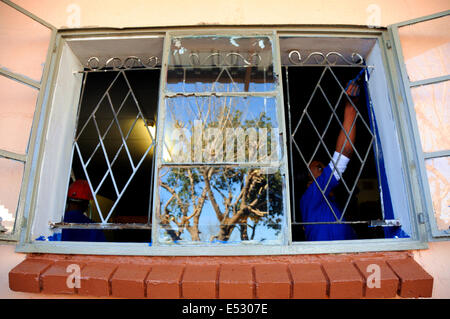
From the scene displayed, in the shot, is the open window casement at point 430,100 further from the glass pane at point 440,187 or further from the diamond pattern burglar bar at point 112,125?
the diamond pattern burglar bar at point 112,125

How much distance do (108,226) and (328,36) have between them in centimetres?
181

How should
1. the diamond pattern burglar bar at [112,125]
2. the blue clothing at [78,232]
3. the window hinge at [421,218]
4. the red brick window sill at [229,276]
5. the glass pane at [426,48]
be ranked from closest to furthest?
the red brick window sill at [229,276] → the window hinge at [421,218] → the glass pane at [426,48] → the diamond pattern burglar bar at [112,125] → the blue clothing at [78,232]

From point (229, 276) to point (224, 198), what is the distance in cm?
41

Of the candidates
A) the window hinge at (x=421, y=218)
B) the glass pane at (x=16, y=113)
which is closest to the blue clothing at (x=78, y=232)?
the glass pane at (x=16, y=113)

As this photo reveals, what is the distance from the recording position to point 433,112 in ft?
5.54

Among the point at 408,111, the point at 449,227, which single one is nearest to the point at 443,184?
the point at 449,227

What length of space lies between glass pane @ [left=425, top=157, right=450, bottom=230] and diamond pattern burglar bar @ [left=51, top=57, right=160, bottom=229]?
1563 mm

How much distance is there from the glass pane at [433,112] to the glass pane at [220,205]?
0.88 m

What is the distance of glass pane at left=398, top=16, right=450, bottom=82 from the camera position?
5.74 feet

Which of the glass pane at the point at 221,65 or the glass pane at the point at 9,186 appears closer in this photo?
the glass pane at the point at 9,186

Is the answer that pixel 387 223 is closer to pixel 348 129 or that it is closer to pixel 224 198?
pixel 348 129

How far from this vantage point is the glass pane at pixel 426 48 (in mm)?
1749

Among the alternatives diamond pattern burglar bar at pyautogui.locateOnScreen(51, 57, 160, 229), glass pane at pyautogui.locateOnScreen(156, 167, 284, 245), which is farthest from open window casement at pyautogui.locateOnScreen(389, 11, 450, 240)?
diamond pattern burglar bar at pyautogui.locateOnScreen(51, 57, 160, 229)

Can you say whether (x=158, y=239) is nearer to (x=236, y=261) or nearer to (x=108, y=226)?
(x=108, y=226)
